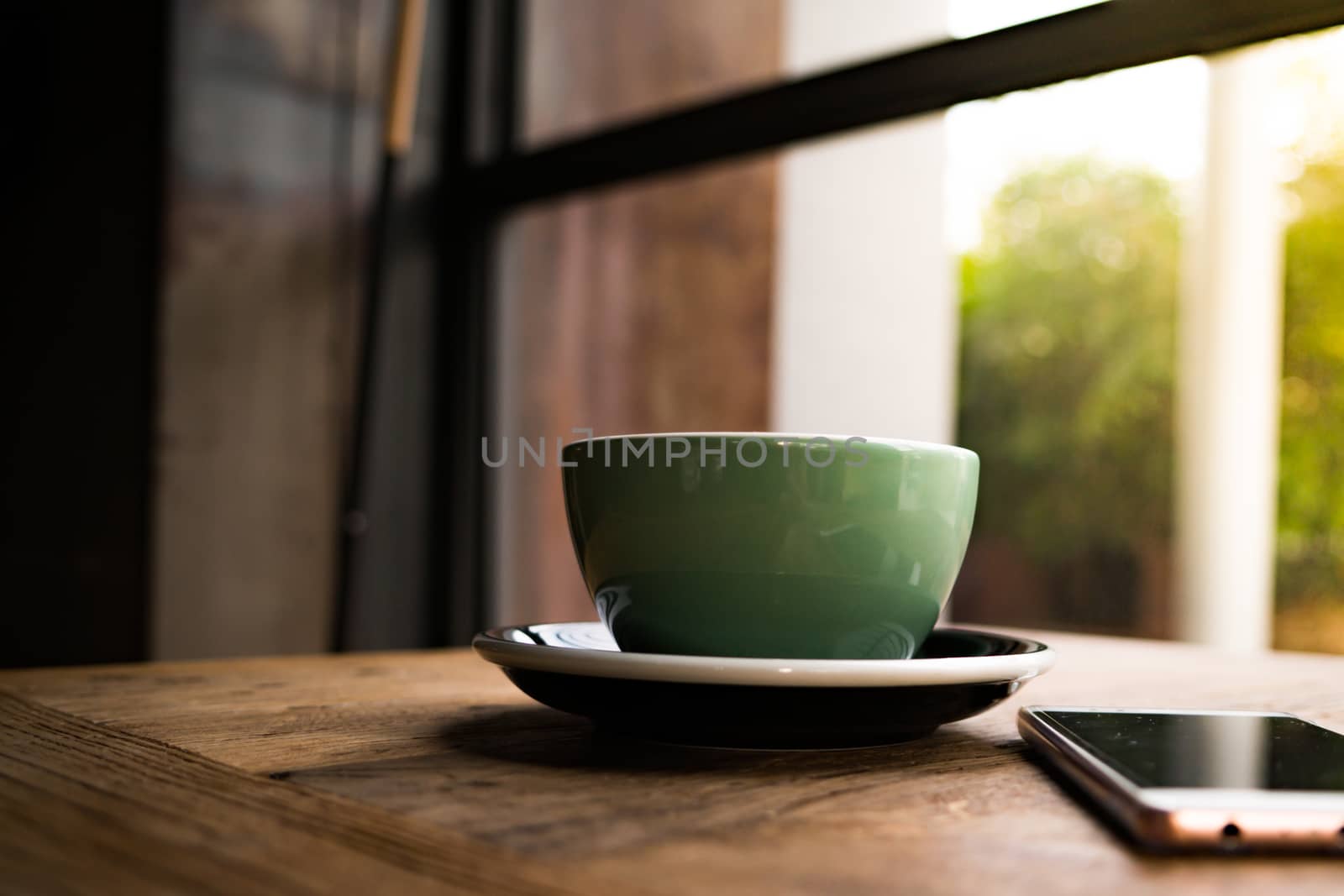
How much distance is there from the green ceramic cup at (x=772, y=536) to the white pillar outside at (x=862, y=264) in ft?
6.18

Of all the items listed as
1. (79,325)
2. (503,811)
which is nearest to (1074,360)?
(79,325)

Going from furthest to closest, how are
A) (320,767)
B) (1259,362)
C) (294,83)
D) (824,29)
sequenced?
(1259,362) < (824,29) < (294,83) < (320,767)

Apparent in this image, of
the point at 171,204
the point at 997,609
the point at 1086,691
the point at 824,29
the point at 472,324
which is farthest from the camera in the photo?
the point at 997,609

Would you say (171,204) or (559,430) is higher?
(171,204)

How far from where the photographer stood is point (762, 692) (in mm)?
407

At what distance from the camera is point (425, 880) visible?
0.91ft

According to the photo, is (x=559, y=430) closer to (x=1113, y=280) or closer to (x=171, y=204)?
(x=171, y=204)

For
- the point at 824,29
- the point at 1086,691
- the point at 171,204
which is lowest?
the point at 1086,691

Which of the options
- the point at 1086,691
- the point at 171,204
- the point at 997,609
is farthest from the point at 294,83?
the point at 997,609

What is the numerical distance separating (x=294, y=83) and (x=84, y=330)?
46cm

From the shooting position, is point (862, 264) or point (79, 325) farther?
point (862, 264)

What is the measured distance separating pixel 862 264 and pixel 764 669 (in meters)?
2.38

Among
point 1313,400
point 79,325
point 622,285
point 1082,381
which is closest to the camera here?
point 79,325

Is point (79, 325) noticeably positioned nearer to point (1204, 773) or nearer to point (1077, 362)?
point (1204, 773)
